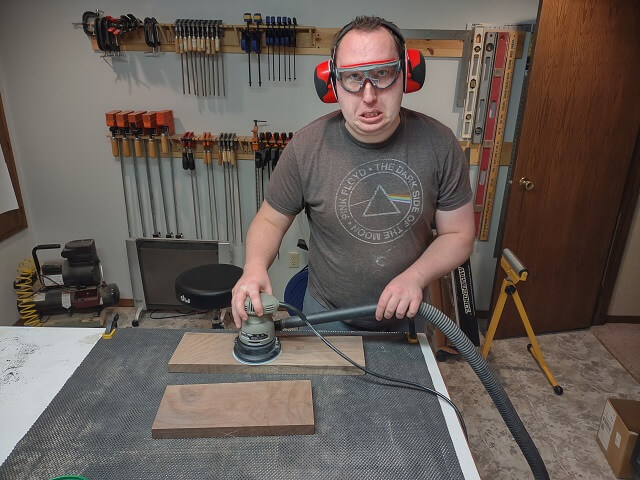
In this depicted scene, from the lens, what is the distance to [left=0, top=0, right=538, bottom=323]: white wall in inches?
107

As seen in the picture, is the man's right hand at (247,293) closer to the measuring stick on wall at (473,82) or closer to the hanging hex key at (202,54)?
the hanging hex key at (202,54)

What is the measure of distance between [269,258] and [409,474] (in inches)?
26.7

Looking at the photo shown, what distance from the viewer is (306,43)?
9.09 feet

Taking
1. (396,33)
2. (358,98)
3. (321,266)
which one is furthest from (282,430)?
(396,33)

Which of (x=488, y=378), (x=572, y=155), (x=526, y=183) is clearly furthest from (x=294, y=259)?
(x=488, y=378)

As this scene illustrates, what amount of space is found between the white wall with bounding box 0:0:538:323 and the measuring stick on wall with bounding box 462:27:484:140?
0.25ft

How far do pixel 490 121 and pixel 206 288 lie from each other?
2.10 m

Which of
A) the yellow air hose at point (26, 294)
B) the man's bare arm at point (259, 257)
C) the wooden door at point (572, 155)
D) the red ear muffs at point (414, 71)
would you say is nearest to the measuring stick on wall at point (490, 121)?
the wooden door at point (572, 155)

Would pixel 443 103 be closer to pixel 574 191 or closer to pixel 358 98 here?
pixel 574 191

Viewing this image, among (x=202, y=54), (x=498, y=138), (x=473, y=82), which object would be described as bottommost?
(x=498, y=138)

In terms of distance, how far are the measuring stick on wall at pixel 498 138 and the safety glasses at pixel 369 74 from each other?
77.7 inches

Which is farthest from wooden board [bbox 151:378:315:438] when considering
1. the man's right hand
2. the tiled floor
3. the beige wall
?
the beige wall

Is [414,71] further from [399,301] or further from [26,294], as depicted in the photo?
[26,294]

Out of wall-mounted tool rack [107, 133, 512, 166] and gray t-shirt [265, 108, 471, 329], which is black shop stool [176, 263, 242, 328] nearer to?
wall-mounted tool rack [107, 133, 512, 166]
